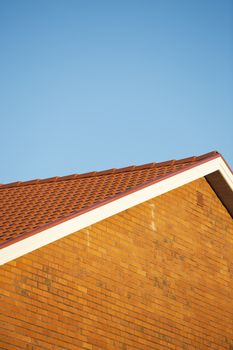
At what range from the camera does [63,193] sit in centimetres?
1593

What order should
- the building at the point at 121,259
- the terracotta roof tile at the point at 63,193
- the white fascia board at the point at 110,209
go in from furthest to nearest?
the terracotta roof tile at the point at 63,193 < the building at the point at 121,259 < the white fascia board at the point at 110,209

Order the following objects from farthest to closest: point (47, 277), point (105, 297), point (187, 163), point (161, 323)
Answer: point (187, 163)
point (161, 323)
point (105, 297)
point (47, 277)

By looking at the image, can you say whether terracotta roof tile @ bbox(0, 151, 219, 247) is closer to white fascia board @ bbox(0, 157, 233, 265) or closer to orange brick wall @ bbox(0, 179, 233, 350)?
white fascia board @ bbox(0, 157, 233, 265)

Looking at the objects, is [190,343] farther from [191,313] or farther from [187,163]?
[187,163]

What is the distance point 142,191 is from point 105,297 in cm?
214

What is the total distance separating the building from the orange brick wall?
0.07 ft

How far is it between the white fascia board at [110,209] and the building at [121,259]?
0.03 metres

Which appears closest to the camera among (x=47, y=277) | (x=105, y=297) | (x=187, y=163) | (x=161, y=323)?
(x=47, y=277)

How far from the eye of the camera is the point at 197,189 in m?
17.3

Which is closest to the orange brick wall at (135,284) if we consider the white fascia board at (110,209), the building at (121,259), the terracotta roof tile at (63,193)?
the building at (121,259)

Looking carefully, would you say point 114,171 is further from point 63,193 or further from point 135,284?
point 135,284

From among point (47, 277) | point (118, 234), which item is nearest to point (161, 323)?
point (118, 234)

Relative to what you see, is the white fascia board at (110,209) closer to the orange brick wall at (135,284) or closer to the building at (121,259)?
the building at (121,259)

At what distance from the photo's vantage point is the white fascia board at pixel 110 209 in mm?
12711
